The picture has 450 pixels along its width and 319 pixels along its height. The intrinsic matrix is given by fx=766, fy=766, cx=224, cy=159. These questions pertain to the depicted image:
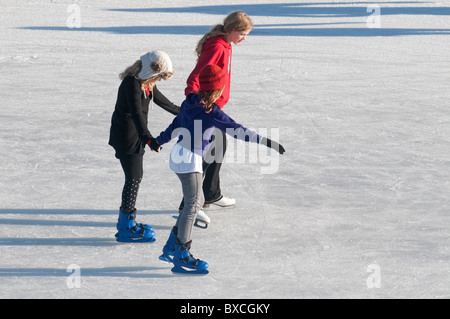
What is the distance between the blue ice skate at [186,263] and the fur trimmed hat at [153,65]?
1.09 metres

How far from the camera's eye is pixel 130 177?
5.23 metres

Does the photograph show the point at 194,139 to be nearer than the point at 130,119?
Yes

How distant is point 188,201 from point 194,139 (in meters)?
0.39

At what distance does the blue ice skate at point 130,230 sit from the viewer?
5.31 metres

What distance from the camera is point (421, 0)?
1908cm

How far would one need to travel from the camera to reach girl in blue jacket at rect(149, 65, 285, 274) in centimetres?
462

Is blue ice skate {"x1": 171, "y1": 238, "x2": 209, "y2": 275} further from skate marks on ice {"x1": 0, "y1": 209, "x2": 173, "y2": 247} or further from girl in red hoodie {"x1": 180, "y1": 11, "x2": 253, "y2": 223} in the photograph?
girl in red hoodie {"x1": 180, "y1": 11, "x2": 253, "y2": 223}

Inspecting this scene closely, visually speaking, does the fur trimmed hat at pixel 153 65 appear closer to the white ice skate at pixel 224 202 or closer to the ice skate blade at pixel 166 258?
the ice skate blade at pixel 166 258

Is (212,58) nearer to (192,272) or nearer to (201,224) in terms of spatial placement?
(201,224)

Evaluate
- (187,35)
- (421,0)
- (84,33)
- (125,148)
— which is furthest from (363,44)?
(125,148)

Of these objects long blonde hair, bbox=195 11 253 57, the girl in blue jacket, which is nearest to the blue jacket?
the girl in blue jacket

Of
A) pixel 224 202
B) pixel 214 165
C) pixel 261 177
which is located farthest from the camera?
pixel 261 177

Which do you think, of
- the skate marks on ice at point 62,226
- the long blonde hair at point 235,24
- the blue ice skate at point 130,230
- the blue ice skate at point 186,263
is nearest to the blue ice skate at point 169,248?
the blue ice skate at point 186,263

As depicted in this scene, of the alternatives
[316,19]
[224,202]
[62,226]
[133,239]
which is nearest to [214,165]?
[224,202]
